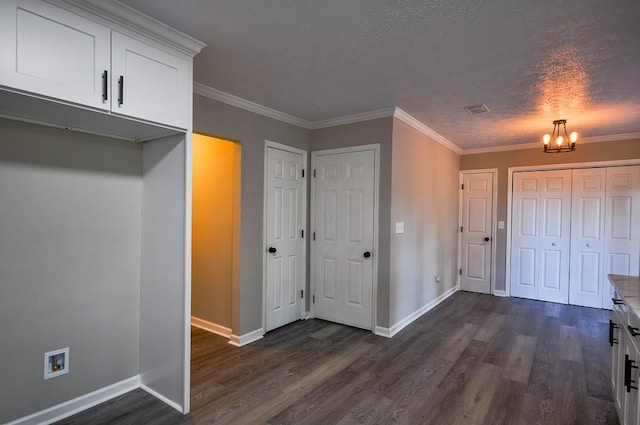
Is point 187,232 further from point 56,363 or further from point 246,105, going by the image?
point 246,105

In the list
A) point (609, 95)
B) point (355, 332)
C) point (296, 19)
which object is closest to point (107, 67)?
point (296, 19)

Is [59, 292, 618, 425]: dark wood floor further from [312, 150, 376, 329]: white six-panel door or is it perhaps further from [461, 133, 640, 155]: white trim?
[461, 133, 640, 155]: white trim

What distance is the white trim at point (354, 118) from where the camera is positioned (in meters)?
3.58

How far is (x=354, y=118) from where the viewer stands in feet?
12.5

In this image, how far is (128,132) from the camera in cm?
225

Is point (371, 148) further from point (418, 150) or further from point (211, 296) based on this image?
point (211, 296)

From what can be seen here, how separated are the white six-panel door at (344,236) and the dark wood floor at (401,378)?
0.81 feet

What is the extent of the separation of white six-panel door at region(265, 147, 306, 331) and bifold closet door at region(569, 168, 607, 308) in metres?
4.01

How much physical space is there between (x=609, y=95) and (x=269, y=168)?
325cm

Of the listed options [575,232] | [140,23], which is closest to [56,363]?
[140,23]

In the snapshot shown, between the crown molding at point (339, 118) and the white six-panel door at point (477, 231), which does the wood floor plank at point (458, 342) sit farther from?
the crown molding at point (339, 118)

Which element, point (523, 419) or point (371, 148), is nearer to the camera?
point (523, 419)

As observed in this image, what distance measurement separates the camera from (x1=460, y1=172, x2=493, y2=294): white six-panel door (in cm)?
561

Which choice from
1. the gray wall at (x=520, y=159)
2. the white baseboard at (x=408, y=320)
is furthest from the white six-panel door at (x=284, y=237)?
the gray wall at (x=520, y=159)
